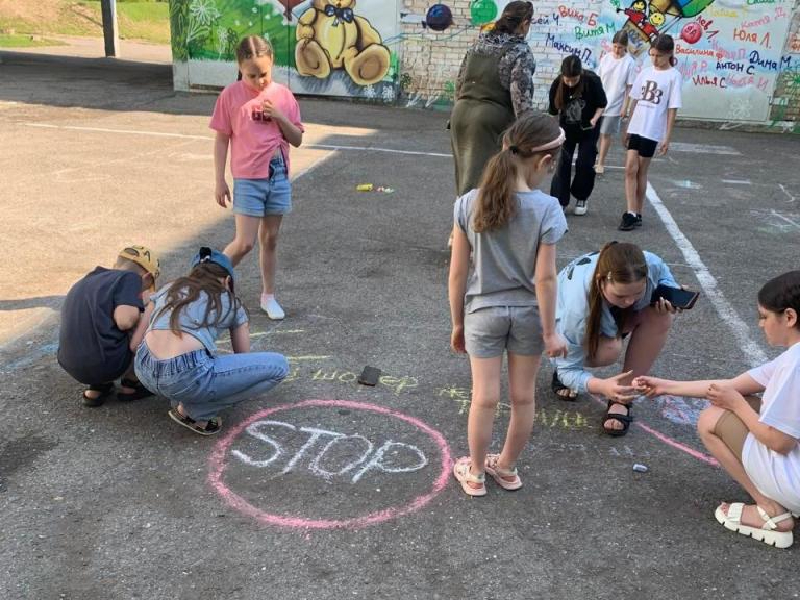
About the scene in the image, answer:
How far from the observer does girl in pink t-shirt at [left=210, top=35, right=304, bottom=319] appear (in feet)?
13.4

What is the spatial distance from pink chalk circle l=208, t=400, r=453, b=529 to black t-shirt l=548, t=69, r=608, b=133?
407 cm

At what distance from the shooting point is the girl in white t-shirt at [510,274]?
2.52 metres

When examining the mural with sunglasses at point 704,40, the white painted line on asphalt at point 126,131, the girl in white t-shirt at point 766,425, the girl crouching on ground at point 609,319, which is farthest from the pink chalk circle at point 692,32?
the girl in white t-shirt at point 766,425

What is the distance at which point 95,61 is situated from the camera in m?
21.3

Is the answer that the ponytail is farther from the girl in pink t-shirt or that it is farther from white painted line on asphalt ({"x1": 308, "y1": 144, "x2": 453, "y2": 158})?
white painted line on asphalt ({"x1": 308, "y1": 144, "x2": 453, "y2": 158})

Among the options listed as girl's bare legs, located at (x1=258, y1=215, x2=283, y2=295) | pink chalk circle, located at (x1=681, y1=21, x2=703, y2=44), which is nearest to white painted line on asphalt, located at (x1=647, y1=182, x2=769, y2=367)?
girl's bare legs, located at (x1=258, y1=215, x2=283, y2=295)

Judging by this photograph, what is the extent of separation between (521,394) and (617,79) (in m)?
6.98

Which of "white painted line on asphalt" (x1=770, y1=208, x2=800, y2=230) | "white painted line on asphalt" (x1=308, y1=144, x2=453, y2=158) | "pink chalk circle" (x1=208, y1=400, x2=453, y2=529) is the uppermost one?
"white painted line on asphalt" (x1=308, y1=144, x2=453, y2=158)

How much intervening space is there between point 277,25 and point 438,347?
1208 cm

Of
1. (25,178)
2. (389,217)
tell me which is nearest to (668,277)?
(389,217)

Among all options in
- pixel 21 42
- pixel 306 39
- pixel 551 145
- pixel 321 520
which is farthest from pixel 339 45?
pixel 21 42

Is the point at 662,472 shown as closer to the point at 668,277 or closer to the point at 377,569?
the point at 668,277

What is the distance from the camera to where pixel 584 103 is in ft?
21.2

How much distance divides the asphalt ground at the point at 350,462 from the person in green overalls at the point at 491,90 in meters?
0.96
